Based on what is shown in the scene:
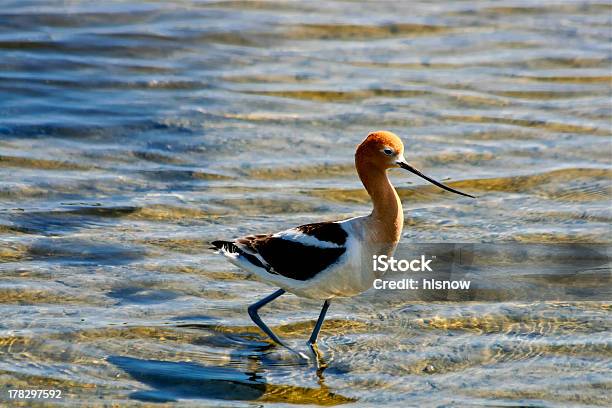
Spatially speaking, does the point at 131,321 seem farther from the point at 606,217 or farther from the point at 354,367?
the point at 606,217

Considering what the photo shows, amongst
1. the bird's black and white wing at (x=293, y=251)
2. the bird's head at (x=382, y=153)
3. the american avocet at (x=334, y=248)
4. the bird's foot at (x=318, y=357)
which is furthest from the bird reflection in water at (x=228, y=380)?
the bird's head at (x=382, y=153)

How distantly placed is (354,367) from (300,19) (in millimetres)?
7303

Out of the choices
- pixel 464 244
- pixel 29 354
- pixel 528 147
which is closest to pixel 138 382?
pixel 29 354

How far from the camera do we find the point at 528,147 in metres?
9.92

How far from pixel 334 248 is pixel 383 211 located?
0.40 m

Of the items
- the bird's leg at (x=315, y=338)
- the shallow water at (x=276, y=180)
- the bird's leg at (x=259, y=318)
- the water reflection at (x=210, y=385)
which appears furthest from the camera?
the bird's leg at (x=259, y=318)

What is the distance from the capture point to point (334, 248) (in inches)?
256

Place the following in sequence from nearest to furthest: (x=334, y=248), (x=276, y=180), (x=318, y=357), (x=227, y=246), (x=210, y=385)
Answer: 1. (x=210, y=385)
2. (x=334, y=248)
3. (x=318, y=357)
4. (x=227, y=246)
5. (x=276, y=180)

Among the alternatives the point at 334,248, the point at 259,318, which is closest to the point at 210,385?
the point at 259,318

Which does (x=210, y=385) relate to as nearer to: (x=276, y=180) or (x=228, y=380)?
(x=228, y=380)

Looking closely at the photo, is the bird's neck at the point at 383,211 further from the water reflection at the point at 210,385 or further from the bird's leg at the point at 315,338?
the water reflection at the point at 210,385

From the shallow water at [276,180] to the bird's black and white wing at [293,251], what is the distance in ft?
1.71

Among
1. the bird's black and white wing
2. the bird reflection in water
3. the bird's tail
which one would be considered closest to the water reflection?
the bird reflection in water

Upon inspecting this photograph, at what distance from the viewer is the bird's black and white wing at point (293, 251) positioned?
6.49 m
